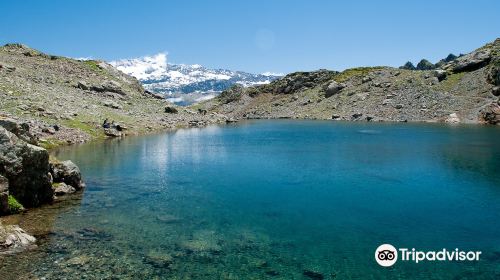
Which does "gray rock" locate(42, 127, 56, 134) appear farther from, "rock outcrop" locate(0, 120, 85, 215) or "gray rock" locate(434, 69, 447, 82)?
"gray rock" locate(434, 69, 447, 82)

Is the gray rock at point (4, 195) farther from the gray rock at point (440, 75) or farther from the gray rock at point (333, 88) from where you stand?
the gray rock at point (333, 88)

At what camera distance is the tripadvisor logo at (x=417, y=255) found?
23812 mm

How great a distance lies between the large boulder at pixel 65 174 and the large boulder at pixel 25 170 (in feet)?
13.3

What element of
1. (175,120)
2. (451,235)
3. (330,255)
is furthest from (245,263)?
(175,120)

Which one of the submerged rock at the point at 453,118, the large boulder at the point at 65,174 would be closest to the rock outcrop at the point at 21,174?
the large boulder at the point at 65,174

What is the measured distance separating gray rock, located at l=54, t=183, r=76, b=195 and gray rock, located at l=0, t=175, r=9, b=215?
6.59 m

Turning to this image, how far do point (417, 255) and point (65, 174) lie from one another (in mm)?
31663

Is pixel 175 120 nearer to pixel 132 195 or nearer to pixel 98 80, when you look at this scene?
pixel 98 80

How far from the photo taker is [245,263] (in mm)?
23422

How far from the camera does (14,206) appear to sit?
32.0 m

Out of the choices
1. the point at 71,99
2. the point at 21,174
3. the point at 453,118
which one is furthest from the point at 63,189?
the point at 453,118

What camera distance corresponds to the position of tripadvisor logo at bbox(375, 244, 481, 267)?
2381 centimetres

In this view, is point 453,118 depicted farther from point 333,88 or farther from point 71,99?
point 71,99

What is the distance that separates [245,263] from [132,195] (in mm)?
18796
